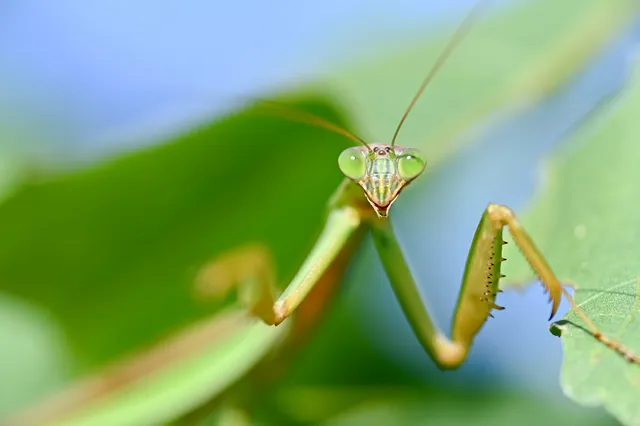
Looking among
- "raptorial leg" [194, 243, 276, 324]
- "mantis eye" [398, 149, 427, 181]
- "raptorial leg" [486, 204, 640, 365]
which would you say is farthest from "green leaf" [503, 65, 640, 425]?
"raptorial leg" [194, 243, 276, 324]

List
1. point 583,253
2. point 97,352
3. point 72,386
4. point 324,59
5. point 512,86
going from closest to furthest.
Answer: point 583,253 → point 72,386 → point 97,352 → point 512,86 → point 324,59

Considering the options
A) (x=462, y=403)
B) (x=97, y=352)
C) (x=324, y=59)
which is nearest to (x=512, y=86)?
(x=324, y=59)

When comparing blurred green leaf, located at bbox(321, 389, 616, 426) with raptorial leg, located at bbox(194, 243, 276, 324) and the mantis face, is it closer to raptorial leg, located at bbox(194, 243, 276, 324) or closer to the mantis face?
raptorial leg, located at bbox(194, 243, 276, 324)

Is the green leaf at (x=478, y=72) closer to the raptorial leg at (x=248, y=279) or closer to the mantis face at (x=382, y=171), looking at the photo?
the mantis face at (x=382, y=171)

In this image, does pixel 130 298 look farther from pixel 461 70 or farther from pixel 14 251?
pixel 461 70

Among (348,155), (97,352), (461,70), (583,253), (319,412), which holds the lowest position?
(583,253)

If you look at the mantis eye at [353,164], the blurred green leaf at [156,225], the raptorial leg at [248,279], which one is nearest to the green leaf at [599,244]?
the mantis eye at [353,164]
